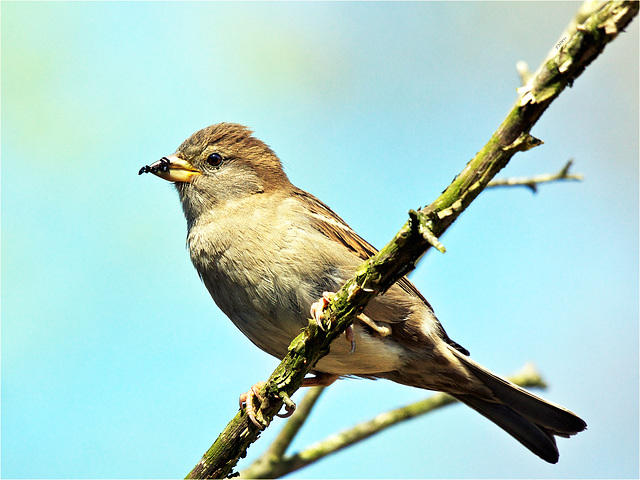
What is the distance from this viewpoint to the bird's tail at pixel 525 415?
5477 mm

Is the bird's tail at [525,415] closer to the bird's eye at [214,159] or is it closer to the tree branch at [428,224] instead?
the tree branch at [428,224]

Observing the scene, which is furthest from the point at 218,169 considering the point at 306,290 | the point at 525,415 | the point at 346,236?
the point at 525,415

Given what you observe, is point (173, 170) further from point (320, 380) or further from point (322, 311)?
point (322, 311)

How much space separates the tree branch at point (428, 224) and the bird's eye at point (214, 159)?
2943 mm

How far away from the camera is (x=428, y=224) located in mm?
3123

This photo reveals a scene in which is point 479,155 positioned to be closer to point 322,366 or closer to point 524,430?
point 322,366

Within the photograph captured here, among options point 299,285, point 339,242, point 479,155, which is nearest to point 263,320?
point 299,285

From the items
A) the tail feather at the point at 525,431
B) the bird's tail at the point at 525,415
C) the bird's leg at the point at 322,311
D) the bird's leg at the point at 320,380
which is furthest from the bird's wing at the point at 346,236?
the bird's leg at the point at 320,380

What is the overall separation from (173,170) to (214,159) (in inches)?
15.9

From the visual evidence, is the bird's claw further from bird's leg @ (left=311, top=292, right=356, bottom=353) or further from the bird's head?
the bird's head

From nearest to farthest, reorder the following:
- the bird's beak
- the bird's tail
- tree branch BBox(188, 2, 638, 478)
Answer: tree branch BBox(188, 2, 638, 478)
the bird's tail
the bird's beak

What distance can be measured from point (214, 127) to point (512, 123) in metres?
4.13

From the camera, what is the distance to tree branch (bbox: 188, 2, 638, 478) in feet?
8.95

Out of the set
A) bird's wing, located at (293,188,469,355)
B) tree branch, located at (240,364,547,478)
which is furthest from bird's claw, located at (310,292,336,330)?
tree branch, located at (240,364,547,478)
